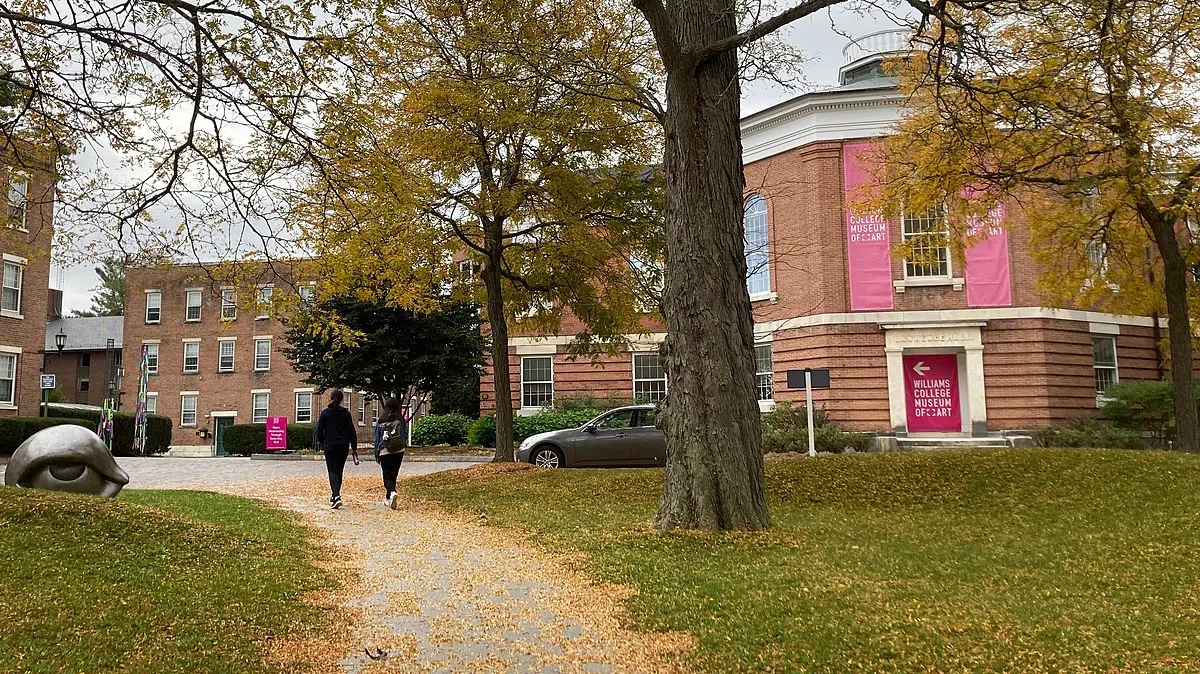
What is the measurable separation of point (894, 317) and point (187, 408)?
3890 centimetres

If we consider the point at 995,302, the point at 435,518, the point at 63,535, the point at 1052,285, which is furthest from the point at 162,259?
the point at 995,302

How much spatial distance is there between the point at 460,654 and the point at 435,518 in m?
6.18

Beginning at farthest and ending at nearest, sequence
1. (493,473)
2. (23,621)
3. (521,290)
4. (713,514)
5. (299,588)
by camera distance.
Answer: (521,290) < (493,473) < (713,514) < (299,588) < (23,621)

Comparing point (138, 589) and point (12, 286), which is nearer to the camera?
point (138, 589)

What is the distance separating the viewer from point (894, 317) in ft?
83.0

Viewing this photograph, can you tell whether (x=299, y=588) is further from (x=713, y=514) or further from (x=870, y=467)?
(x=870, y=467)

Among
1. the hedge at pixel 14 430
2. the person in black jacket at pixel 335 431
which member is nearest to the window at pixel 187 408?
the hedge at pixel 14 430

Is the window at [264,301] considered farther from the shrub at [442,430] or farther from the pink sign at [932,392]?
the shrub at [442,430]

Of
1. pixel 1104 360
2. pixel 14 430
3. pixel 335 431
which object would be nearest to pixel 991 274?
pixel 1104 360

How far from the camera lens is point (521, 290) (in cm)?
1792

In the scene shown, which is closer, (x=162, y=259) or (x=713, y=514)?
(x=713, y=514)

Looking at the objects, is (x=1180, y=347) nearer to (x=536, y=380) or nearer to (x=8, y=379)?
(x=536, y=380)

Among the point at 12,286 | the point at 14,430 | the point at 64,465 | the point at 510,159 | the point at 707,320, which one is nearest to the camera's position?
the point at 707,320

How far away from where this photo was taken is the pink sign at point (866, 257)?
25.4 metres
